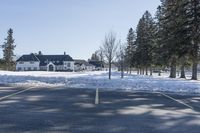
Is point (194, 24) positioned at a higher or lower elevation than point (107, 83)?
higher

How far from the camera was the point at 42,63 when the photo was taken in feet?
487

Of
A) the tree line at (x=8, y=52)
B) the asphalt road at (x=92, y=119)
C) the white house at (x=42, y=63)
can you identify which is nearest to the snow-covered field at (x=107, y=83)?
the asphalt road at (x=92, y=119)

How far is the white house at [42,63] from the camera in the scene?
14675cm

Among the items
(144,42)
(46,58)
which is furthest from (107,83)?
(46,58)

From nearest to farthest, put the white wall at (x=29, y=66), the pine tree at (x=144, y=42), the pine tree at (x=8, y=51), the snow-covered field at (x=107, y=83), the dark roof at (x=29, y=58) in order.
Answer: the snow-covered field at (x=107, y=83) → the pine tree at (x=144, y=42) → the pine tree at (x=8, y=51) → the white wall at (x=29, y=66) → the dark roof at (x=29, y=58)

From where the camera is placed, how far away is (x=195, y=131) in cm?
841

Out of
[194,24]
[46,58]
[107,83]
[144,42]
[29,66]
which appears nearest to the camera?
[107,83]

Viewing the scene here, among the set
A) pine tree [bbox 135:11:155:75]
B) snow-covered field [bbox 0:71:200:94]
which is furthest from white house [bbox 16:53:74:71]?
snow-covered field [bbox 0:71:200:94]

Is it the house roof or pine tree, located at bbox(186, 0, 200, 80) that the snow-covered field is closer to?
pine tree, located at bbox(186, 0, 200, 80)

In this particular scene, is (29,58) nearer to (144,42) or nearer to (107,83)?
(144,42)

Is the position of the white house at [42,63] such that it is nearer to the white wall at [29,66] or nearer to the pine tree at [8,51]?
the white wall at [29,66]

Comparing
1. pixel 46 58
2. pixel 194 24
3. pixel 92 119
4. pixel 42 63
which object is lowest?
pixel 92 119

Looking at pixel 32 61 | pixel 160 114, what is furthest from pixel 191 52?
pixel 32 61

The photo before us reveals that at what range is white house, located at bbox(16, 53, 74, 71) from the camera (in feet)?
481
